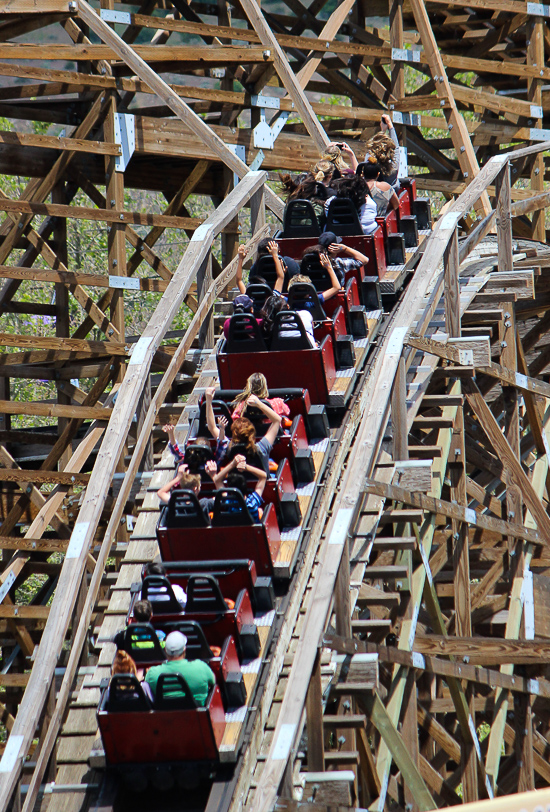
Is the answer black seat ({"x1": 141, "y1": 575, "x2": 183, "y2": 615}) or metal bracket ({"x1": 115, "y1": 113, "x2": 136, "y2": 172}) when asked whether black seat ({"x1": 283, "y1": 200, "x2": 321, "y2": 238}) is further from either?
black seat ({"x1": 141, "y1": 575, "x2": 183, "y2": 615})

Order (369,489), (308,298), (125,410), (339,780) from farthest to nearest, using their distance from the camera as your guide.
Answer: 1. (308,298)
2. (125,410)
3. (369,489)
4. (339,780)

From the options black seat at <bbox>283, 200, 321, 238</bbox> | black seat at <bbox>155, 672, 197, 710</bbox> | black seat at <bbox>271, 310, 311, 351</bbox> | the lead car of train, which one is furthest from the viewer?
black seat at <bbox>283, 200, 321, 238</bbox>

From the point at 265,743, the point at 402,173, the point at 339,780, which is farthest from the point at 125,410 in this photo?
the point at 402,173

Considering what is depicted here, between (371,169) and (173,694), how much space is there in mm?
6332

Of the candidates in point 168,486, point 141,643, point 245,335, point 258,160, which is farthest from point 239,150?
point 141,643

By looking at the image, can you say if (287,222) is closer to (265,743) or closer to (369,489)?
(369,489)

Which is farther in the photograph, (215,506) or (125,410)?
(125,410)

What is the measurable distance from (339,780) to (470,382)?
14.6 feet

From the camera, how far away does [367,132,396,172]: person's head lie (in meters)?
10.8

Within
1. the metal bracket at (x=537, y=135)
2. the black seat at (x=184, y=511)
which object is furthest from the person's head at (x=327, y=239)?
the metal bracket at (x=537, y=135)

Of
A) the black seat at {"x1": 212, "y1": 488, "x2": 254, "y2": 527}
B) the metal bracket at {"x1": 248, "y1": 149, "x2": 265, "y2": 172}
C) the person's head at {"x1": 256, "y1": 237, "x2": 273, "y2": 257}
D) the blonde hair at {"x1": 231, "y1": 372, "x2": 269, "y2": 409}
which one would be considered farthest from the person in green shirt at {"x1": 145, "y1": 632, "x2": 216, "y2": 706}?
the metal bracket at {"x1": 248, "y1": 149, "x2": 265, "y2": 172}

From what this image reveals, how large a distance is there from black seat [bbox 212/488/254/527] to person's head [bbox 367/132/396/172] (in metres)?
5.06

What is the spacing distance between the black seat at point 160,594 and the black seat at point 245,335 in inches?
95.6

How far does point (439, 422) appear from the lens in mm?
8656
